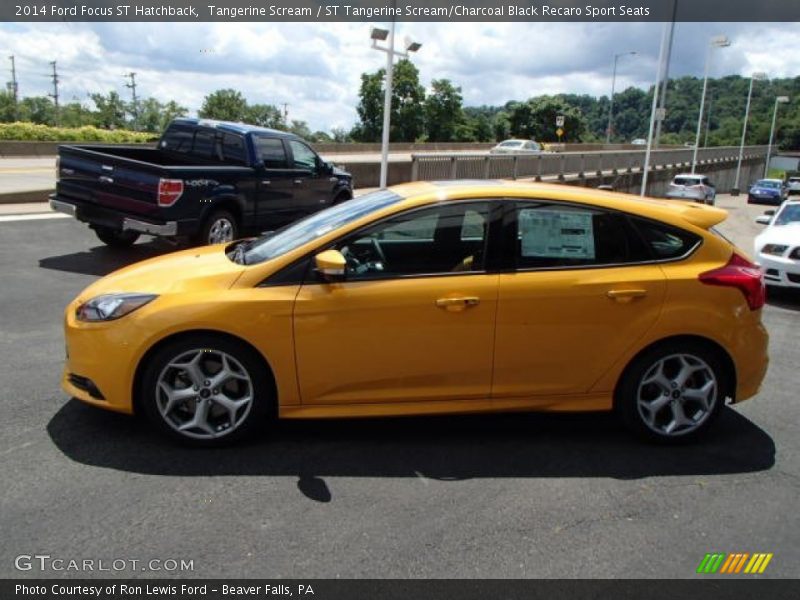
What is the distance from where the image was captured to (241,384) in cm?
381

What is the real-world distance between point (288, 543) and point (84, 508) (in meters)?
1.02

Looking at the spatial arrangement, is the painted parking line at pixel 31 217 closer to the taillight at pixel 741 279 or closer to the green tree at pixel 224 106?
the taillight at pixel 741 279

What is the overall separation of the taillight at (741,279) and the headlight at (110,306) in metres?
3.23

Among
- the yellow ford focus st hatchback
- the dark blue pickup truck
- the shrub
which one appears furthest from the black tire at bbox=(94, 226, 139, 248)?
the shrub

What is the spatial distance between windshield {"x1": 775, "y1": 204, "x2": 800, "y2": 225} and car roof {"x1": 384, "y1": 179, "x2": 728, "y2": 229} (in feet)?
27.8

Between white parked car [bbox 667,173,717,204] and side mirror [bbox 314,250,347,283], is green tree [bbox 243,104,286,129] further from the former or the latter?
side mirror [bbox 314,250,347,283]

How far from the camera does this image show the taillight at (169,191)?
27.4 ft

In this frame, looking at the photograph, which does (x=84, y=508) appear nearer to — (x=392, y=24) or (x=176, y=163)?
(x=176, y=163)

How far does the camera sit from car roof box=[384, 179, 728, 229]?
13.1ft

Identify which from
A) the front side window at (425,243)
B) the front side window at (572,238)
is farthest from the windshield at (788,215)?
the front side window at (425,243)

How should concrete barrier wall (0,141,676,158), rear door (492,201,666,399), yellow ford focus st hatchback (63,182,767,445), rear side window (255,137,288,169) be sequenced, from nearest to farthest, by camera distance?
yellow ford focus st hatchback (63,182,767,445)
rear door (492,201,666,399)
rear side window (255,137,288,169)
concrete barrier wall (0,141,676,158)

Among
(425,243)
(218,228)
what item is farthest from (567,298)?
(218,228)

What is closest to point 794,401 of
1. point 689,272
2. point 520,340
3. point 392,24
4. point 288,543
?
point 689,272

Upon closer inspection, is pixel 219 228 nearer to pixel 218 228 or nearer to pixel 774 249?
pixel 218 228
